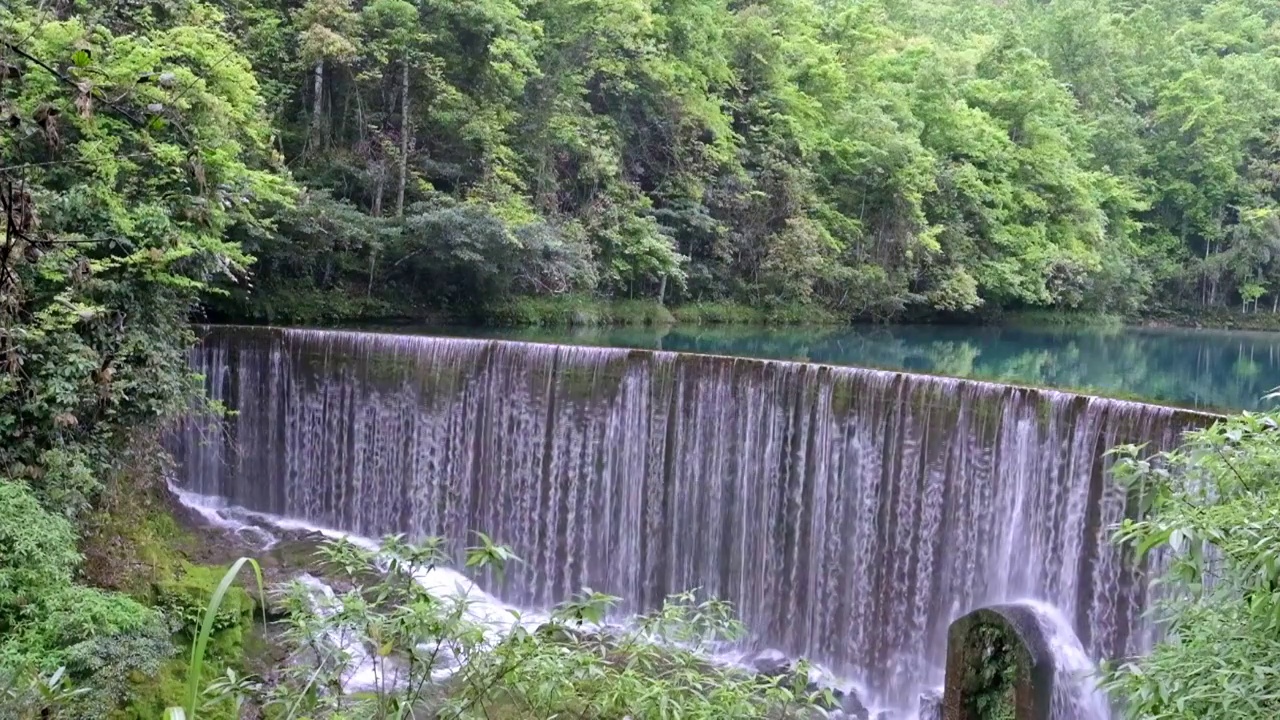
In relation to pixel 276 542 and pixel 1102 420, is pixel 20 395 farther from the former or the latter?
pixel 1102 420

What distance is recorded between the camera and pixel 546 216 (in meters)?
17.6

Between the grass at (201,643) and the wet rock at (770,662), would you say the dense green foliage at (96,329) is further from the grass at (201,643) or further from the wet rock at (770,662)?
the wet rock at (770,662)

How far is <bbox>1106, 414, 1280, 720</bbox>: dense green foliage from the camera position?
9.13ft

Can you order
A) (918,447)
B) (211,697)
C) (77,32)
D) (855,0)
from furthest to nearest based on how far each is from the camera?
(855,0) → (918,447) → (77,32) → (211,697)

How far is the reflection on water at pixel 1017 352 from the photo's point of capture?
564 inches

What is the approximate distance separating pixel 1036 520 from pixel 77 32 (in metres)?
9.57

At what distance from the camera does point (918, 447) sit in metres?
8.80

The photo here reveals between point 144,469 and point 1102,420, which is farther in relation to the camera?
point 144,469

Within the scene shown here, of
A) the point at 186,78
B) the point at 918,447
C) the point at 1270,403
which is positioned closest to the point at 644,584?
the point at 918,447

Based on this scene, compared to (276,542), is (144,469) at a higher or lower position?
higher

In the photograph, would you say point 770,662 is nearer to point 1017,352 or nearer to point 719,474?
point 719,474

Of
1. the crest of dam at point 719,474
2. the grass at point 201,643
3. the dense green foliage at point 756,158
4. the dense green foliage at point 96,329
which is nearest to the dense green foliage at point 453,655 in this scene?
the grass at point 201,643

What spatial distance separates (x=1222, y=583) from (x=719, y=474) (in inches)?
267

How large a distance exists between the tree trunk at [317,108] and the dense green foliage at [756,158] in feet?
0.19
